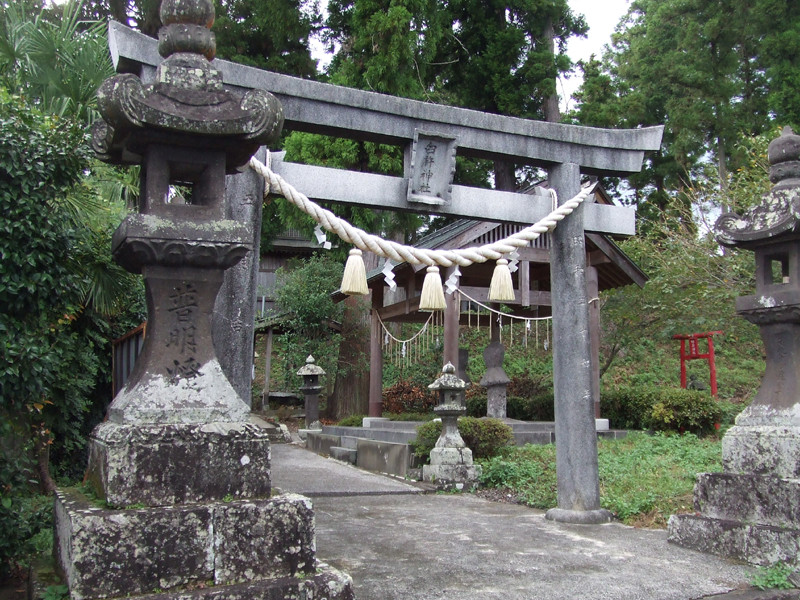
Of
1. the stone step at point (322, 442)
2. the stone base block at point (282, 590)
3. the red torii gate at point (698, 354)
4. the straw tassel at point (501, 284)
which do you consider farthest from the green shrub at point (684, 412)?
the stone base block at point (282, 590)

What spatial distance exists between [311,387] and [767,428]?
41.7 feet

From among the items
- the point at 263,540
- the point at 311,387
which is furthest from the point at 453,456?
the point at 311,387

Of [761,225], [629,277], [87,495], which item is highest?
[629,277]

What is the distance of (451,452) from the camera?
372 inches

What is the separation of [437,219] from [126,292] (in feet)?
49.4

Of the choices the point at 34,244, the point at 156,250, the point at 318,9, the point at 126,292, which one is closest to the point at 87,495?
the point at 156,250

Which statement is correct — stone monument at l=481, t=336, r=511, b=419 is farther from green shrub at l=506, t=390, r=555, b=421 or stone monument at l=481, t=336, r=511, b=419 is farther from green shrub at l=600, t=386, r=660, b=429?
green shrub at l=600, t=386, r=660, b=429

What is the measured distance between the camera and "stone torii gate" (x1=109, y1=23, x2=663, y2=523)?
533 cm

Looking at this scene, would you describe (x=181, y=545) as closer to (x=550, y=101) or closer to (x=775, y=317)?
(x=775, y=317)

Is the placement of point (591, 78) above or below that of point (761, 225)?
above

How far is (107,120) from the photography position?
3.32 metres

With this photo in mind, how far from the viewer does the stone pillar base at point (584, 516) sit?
6.14 m

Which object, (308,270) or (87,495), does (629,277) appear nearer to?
(308,270)

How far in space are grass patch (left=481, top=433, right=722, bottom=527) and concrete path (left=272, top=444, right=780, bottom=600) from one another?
49 cm
